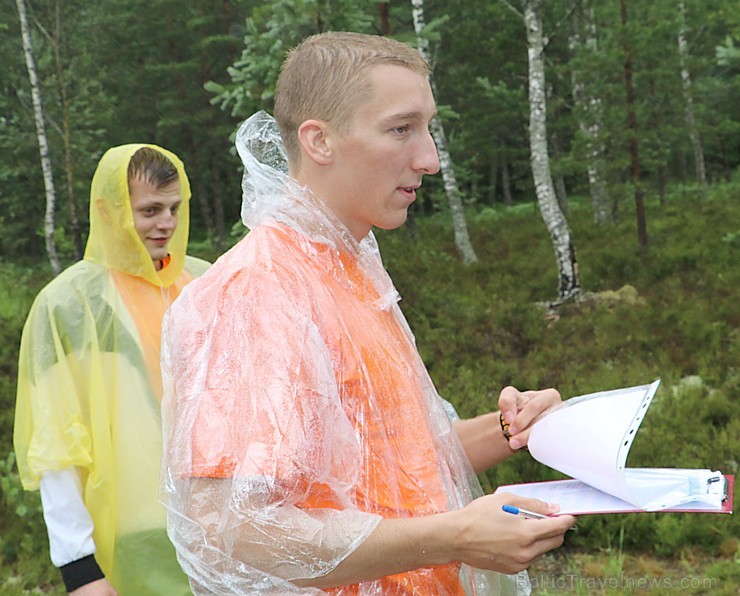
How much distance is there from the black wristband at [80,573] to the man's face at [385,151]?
64.8 inches

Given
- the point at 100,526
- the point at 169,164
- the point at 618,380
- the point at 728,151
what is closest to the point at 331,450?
the point at 100,526

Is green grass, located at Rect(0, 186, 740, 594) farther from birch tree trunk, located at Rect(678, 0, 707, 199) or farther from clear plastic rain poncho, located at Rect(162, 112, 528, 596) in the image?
clear plastic rain poncho, located at Rect(162, 112, 528, 596)

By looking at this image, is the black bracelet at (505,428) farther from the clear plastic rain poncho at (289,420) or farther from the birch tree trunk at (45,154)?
the birch tree trunk at (45,154)

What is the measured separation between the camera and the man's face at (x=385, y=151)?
1578 millimetres

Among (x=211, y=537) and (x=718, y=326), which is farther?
(x=718, y=326)

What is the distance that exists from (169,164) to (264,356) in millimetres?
2021

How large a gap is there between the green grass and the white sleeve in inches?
118

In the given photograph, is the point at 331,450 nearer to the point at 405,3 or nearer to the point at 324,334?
the point at 324,334

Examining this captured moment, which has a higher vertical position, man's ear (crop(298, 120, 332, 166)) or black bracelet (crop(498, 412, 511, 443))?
man's ear (crop(298, 120, 332, 166))

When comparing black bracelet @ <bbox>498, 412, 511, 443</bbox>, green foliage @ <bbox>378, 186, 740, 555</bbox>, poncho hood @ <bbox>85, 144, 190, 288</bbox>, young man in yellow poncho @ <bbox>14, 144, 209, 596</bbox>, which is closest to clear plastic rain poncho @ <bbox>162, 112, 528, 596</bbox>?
black bracelet @ <bbox>498, 412, 511, 443</bbox>

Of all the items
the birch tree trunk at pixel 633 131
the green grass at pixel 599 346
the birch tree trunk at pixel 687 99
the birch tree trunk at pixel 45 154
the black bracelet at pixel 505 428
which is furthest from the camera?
the birch tree trunk at pixel 45 154

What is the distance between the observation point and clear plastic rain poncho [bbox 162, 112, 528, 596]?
4.55ft

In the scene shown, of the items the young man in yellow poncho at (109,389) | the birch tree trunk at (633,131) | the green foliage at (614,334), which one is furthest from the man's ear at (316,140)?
the birch tree trunk at (633,131)

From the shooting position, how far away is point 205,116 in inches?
766
